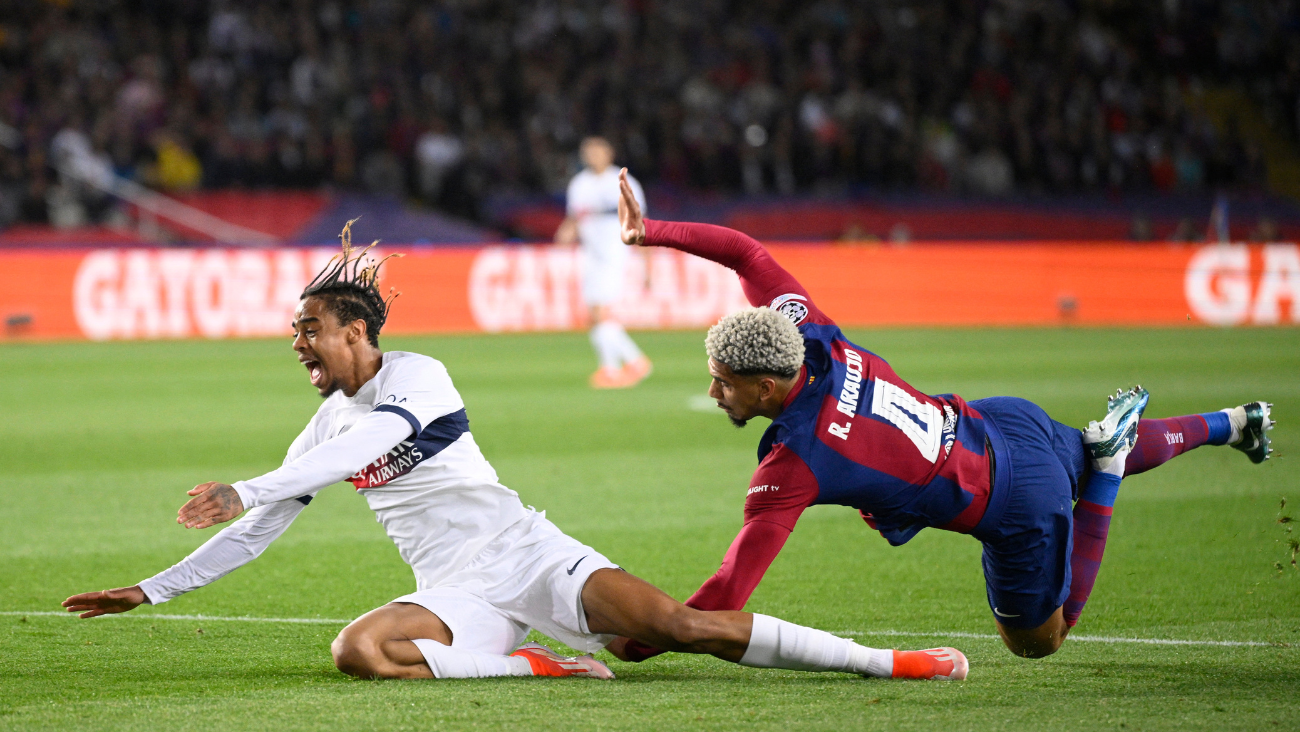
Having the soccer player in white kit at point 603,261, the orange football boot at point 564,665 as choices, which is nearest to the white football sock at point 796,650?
the orange football boot at point 564,665

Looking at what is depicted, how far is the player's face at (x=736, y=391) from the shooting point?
4.25 m

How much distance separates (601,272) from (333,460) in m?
10.9

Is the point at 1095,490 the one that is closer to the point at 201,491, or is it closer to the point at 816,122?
the point at 201,491

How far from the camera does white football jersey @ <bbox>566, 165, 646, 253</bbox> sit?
1506 centimetres

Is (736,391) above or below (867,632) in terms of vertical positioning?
above

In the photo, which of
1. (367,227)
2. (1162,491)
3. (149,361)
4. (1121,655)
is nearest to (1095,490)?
(1121,655)

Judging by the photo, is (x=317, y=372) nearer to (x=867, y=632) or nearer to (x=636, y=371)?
(x=867, y=632)

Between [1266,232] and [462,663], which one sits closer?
[462,663]

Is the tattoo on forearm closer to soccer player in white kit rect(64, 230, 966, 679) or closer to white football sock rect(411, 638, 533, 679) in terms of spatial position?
soccer player in white kit rect(64, 230, 966, 679)

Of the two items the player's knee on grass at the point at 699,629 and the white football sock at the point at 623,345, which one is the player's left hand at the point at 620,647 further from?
the white football sock at the point at 623,345

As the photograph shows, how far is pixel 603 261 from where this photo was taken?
1527 cm

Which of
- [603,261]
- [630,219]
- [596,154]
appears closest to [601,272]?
[603,261]

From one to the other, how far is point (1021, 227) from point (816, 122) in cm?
407

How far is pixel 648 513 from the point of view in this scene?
8.05 meters
